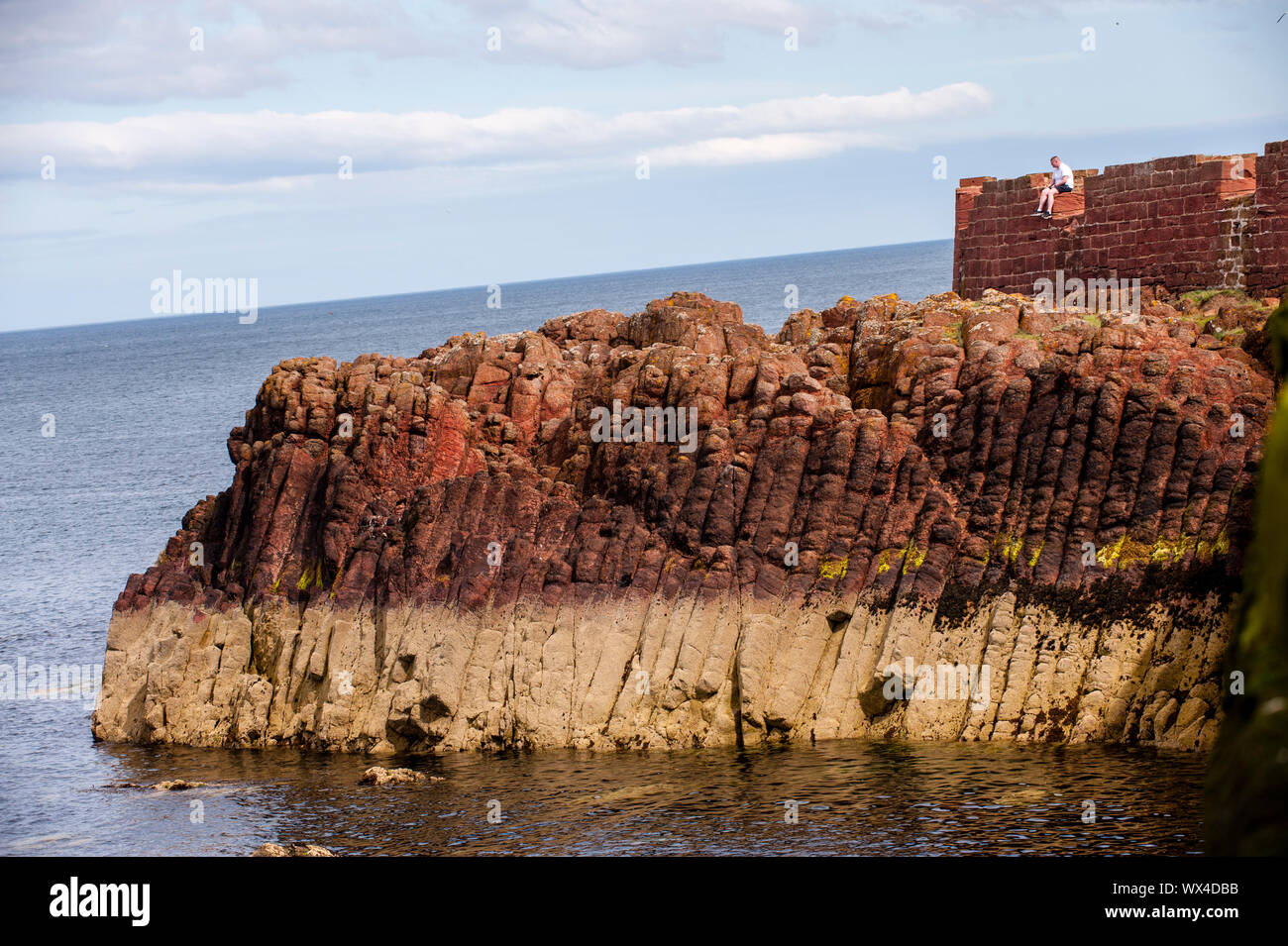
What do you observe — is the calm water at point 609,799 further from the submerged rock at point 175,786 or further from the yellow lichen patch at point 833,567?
the yellow lichen patch at point 833,567

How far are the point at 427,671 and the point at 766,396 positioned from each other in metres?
11.3

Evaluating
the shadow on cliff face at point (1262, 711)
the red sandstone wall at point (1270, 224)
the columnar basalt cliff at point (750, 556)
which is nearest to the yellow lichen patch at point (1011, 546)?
the columnar basalt cliff at point (750, 556)

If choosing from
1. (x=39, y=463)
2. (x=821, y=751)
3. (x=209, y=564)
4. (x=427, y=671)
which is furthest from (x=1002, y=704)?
(x=39, y=463)

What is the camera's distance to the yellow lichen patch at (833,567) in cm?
3562

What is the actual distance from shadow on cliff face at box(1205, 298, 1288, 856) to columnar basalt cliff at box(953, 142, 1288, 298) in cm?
3986

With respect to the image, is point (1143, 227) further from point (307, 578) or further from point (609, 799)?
point (307, 578)

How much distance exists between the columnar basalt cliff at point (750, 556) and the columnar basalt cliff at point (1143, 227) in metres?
3.57

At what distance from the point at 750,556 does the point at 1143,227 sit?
62.8 ft

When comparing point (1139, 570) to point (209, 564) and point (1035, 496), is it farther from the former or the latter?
point (209, 564)

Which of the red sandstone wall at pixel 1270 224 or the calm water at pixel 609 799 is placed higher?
the red sandstone wall at pixel 1270 224

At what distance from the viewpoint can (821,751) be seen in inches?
1313

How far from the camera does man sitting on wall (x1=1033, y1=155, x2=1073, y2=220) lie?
4809 cm

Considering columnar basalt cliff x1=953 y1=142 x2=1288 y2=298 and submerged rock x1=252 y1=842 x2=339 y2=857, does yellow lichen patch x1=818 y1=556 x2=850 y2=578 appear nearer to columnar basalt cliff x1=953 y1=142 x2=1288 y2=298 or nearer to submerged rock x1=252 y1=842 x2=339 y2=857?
submerged rock x1=252 y1=842 x2=339 y2=857
